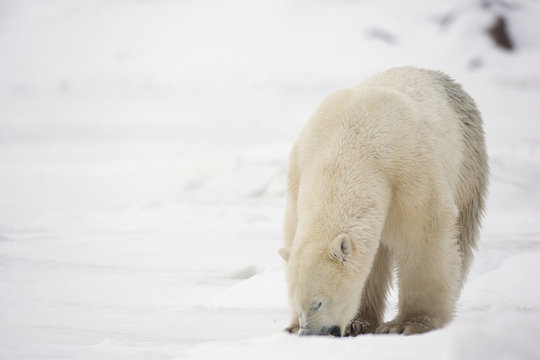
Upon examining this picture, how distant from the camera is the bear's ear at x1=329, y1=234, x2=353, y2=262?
2561 millimetres

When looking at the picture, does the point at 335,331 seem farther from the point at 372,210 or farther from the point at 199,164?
the point at 199,164

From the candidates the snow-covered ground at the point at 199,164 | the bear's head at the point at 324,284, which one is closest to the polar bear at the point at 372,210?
the bear's head at the point at 324,284

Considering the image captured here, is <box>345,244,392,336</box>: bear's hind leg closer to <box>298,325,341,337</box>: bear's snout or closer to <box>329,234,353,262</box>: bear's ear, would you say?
<box>298,325,341,337</box>: bear's snout

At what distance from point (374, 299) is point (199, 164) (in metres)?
6.30

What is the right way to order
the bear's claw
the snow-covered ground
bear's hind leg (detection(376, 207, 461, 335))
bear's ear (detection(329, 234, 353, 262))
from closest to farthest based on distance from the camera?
1. bear's ear (detection(329, 234, 353, 262))
2. bear's hind leg (detection(376, 207, 461, 335))
3. the snow-covered ground
4. the bear's claw

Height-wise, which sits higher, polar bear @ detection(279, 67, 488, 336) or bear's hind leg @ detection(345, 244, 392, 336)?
polar bear @ detection(279, 67, 488, 336)

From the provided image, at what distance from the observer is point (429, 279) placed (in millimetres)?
2984

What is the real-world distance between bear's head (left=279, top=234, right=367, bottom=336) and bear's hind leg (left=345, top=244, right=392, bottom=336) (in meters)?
0.84

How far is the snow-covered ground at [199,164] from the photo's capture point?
3.08 metres

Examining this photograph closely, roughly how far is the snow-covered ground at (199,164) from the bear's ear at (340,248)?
377mm

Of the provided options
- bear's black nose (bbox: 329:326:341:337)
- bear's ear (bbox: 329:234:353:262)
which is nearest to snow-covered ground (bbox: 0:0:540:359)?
bear's black nose (bbox: 329:326:341:337)

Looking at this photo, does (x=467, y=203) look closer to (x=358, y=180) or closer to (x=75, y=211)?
(x=358, y=180)

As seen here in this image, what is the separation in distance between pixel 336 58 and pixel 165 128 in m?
6.10

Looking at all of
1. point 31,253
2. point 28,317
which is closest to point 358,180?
point 28,317
